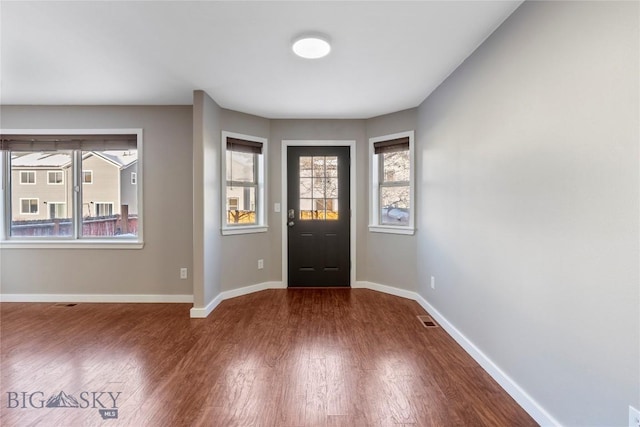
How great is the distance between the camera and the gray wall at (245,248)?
345 cm

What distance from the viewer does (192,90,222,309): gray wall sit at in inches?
115

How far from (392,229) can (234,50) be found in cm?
261

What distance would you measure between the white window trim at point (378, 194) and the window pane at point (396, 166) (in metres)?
0.11

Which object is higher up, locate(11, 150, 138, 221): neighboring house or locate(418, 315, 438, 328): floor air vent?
locate(11, 150, 138, 221): neighboring house

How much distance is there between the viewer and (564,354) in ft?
4.48

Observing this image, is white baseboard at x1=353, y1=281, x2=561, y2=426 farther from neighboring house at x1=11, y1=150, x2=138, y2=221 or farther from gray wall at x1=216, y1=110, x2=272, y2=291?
neighboring house at x1=11, y1=150, x2=138, y2=221

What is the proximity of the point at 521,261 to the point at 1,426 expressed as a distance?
118 inches

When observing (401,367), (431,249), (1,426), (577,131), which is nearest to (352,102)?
(431,249)

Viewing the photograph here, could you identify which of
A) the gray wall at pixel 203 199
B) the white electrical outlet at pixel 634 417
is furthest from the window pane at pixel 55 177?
the white electrical outlet at pixel 634 417

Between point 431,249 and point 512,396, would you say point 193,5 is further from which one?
point 512,396

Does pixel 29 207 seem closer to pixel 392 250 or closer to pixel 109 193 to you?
pixel 109 193

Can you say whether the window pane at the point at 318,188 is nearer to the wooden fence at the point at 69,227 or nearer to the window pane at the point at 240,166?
the window pane at the point at 240,166

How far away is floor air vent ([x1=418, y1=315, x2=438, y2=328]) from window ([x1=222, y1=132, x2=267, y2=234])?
7.25 ft

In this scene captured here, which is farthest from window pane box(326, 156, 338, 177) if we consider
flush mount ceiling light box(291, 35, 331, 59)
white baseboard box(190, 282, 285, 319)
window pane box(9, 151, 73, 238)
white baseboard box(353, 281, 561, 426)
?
window pane box(9, 151, 73, 238)
